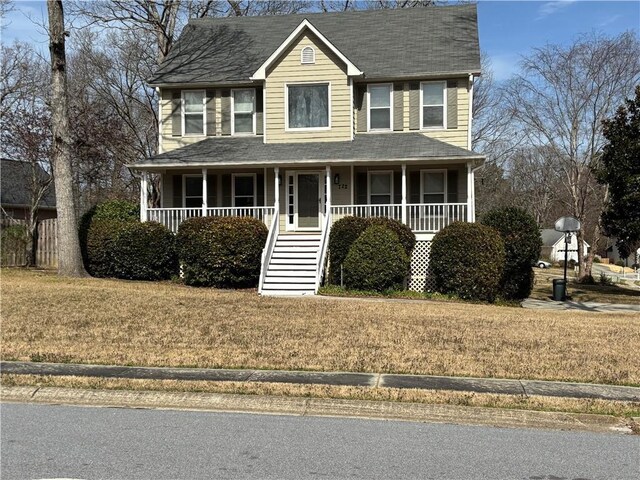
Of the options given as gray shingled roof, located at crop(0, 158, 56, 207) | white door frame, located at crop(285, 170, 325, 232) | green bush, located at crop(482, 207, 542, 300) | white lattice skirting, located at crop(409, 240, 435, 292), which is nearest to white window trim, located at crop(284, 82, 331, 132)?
white door frame, located at crop(285, 170, 325, 232)

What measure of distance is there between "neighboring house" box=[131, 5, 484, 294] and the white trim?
0.05 meters

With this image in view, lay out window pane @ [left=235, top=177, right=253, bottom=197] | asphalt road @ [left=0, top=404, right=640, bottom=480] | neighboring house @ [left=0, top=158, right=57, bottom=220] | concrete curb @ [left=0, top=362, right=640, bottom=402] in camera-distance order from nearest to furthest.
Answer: asphalt road @ [left=0, top=404, right=640, bottom=480], concrete curb @ [left=0, top=362, right=640, bottom=402], window pane @ [left=235, top=177, right=253, bottom=197], neighboring house @ [left=0, top=158, right=57, bottom=220]

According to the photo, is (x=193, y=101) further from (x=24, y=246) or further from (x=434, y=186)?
(x=434, y=186)

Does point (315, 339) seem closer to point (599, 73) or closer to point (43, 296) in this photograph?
point (43, 296)

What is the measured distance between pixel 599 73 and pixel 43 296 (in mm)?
29813

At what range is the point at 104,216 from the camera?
20.3 metres

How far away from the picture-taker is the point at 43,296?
44.6 ft

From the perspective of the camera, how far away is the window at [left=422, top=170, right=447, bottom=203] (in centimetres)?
2139

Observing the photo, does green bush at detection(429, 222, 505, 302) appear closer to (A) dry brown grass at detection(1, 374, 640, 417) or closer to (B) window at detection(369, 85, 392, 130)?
(B) window at detection(369, 85, 392, 130)

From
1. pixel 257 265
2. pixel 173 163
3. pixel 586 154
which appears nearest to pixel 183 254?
pixel 257 265

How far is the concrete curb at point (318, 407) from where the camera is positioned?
20.5 ft

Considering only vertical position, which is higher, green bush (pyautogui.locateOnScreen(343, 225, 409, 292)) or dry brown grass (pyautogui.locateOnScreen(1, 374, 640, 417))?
green bush (pyautogui.locateOnScreen(343, 225, 409, 292))

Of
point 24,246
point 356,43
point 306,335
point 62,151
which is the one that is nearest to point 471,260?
point 306,335

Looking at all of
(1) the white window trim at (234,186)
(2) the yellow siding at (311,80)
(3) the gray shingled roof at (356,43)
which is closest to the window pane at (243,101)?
(3) the gray shingled roof at (356,43)
